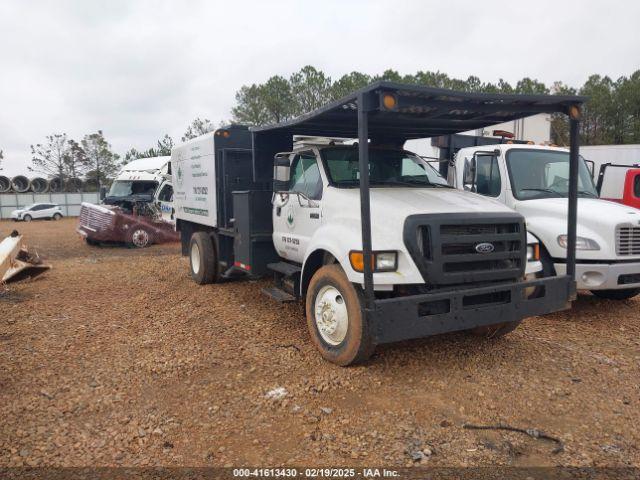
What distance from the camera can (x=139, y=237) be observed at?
619 inches

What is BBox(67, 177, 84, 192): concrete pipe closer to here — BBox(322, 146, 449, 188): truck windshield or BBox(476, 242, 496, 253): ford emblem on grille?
BBox(322, 146, 449, 188): truck windshield

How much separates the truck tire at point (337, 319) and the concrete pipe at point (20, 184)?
151ft

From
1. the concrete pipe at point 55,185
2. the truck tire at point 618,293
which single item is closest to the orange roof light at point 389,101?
the truck tire at point 618,293

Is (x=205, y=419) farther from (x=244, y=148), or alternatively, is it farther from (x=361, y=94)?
(x=244, y=148)

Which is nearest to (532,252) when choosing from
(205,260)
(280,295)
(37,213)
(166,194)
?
(280,295)

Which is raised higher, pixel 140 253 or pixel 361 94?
pixel 361 94

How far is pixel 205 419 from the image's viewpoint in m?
3.71

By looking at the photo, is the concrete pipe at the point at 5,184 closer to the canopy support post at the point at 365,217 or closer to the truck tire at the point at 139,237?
the truck tire at the point at 139,237

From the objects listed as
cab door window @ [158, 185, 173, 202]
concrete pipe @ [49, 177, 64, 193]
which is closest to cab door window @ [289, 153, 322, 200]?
cab door window @ [158, 185, 173, 202]

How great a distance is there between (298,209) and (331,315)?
1524 mm

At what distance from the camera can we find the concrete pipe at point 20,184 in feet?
139

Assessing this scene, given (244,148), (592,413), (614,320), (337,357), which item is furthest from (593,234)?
(244,148)

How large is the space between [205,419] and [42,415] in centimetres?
131

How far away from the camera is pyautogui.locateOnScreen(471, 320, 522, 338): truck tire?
16.7ft
